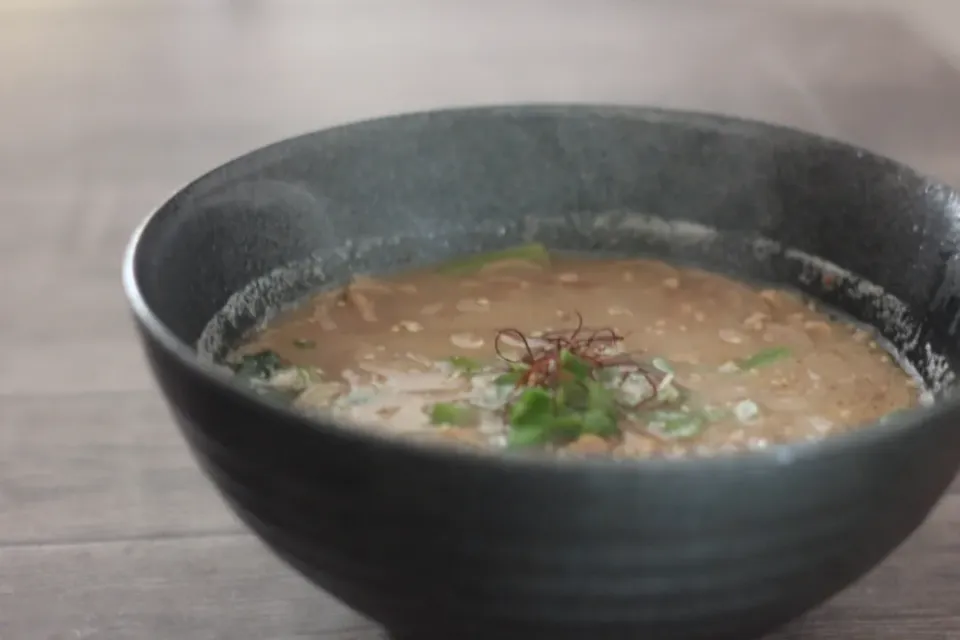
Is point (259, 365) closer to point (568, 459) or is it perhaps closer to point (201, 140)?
point (568, 459)

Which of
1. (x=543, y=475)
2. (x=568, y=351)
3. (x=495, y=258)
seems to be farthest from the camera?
(x=495, y=258)

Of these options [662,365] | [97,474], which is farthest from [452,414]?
[97,474]

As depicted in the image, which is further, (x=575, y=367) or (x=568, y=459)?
(x=575, y=367)

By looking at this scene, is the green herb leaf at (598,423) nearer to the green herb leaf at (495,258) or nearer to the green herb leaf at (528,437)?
the green herb leaf at (528,437)

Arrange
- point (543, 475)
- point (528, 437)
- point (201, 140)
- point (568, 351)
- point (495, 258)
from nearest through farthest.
Result: point (543, 475)
point (528, 437)
point (568, 351)
point (495, 258)
point (201, 140)

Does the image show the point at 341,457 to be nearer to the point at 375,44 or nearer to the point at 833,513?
the point at 833,513

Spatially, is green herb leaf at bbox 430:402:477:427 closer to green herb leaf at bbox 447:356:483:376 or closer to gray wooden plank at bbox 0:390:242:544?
green herb leaf at bbox 447:356:483:376
